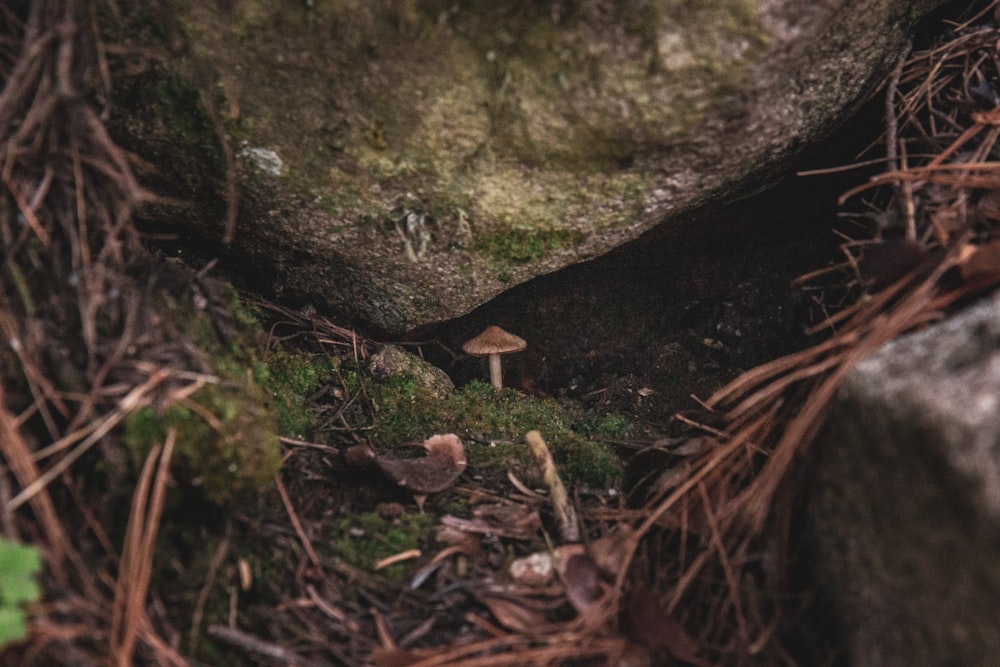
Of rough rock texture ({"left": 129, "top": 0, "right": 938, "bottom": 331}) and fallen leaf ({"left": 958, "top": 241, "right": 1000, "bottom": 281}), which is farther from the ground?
rough rock texture ({"left": 129, "top": 0, "right": 938, "bottom": 331})

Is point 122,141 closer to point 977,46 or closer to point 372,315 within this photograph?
point 372,315

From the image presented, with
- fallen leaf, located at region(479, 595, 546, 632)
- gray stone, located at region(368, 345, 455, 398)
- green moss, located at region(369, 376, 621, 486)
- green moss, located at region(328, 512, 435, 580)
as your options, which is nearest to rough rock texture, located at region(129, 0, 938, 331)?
gray stone, located at region(368, 345, 455, 398)

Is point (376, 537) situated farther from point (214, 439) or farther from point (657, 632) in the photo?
point (657, 632)

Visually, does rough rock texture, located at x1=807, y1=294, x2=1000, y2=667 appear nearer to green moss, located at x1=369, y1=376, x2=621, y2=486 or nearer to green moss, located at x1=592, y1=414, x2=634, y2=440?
green moss, located at x1=369, y1=376, x2=621, y2=486

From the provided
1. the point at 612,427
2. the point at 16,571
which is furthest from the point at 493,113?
the point at 16,571

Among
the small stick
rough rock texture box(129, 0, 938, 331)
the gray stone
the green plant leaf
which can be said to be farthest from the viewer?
the gray stone

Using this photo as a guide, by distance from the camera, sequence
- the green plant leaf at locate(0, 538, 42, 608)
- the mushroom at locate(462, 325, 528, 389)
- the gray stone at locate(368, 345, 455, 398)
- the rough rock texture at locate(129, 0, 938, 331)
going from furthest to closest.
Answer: the mushroom at locate(462, 325, 528, 389) → the gray stone at locate(368, 345, 455, 398) → the rough rock texture at locate(129, 0, 938, 331) → the green plant leaf at locate(0, 538, 42, 608)

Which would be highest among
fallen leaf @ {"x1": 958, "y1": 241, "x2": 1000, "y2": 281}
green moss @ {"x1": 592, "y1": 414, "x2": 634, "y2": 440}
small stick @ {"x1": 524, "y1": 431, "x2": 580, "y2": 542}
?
fallen leaf @ {"x1": 958, "y1": 241, "x2": 1000, "y2": 281}

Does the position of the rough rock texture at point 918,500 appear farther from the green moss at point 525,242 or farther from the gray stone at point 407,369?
the gray stone at point 407,369
